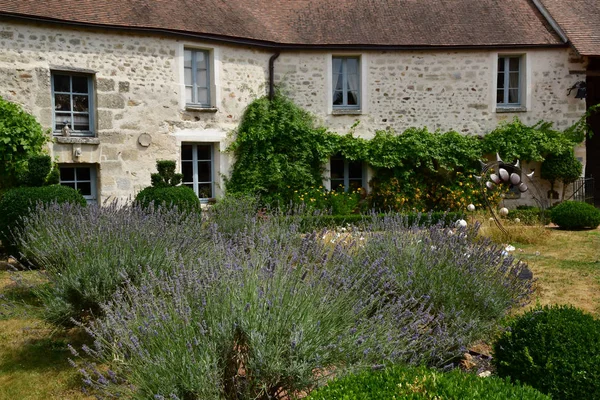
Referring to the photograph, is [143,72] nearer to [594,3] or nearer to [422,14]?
[422,14]

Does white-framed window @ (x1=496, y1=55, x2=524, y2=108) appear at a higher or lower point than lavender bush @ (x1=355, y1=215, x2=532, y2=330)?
higher

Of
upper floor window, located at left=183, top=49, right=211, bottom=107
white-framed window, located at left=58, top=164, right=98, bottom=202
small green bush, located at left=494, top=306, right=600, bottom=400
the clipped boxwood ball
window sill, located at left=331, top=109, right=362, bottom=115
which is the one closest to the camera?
small green bush, located at left=494, top=306, right=600, bottom=400

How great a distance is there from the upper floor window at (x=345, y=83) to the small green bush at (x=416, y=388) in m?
10.7

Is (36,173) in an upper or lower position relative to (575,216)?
upper

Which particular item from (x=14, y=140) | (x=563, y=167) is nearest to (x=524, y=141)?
(x=563, y=167)

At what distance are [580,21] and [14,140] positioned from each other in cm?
1242

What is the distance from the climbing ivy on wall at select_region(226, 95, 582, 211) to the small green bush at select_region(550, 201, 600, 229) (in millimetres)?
2050

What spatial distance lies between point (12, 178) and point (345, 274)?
7335 mm

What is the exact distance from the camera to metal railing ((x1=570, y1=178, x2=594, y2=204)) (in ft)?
42.9

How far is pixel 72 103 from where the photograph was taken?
10.1 meters

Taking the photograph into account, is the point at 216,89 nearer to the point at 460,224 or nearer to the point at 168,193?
the point at 168,193

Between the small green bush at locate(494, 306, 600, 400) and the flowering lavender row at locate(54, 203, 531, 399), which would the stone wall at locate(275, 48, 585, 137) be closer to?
the flowering lavender row at locate(54, 203, 531, 399)

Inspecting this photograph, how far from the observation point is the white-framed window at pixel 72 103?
32.6 ft

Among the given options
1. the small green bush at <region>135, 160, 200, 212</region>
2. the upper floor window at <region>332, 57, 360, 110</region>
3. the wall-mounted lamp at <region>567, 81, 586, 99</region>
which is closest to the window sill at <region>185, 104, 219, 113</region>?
the small green bush at <region>135, 160, 200, 212</region>
